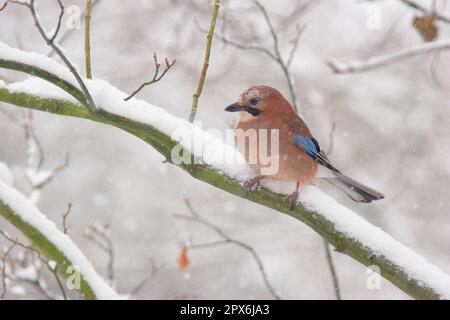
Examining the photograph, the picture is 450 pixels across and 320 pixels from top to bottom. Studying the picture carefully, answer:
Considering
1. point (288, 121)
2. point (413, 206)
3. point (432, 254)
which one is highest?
point (413, 206)

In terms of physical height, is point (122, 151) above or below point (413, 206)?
above

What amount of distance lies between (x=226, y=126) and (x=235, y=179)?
6876mm

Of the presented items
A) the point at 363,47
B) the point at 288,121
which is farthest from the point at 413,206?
the point at 288,121

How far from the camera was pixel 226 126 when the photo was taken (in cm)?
1017

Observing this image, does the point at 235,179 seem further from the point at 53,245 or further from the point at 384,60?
the point at 384,60

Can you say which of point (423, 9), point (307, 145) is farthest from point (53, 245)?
point (423, 9)

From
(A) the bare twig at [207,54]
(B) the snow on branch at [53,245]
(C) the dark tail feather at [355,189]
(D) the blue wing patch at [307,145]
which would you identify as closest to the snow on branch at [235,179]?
(A) the bare twig at [207,54]

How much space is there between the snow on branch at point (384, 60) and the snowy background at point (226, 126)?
7.52m

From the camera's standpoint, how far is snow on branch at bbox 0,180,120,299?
3.56 m

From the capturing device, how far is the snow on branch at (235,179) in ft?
9.53

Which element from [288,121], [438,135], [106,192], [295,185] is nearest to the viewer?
[295,185]
